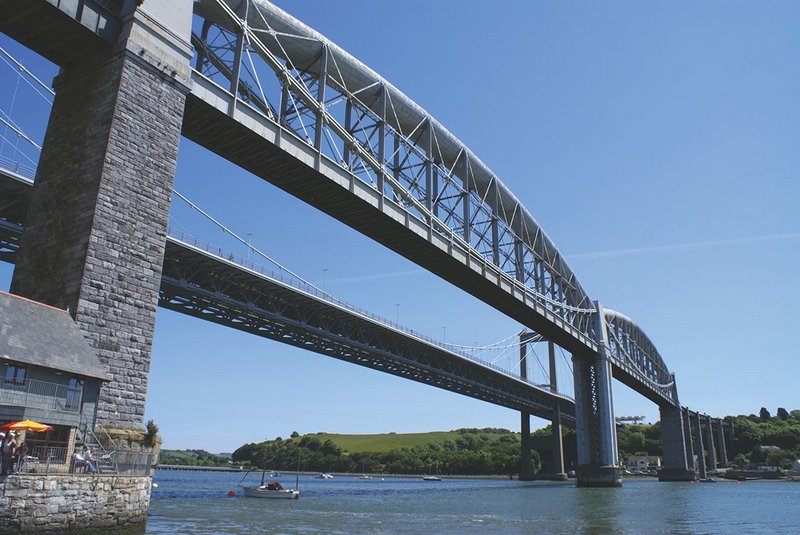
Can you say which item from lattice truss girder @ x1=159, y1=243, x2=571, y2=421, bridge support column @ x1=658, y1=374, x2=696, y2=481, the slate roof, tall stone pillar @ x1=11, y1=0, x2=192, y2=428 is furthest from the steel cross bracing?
bridge support column @ x1=658, y1=374, x2=696, y2=481

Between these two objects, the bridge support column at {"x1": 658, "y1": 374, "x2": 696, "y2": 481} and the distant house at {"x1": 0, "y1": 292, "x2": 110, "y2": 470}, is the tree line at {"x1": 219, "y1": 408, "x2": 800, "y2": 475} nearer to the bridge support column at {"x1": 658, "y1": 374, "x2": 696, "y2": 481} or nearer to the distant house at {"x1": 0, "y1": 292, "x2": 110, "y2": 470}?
the bridge support column at {"x1": 658, "y1": 374, "x2": 696, "y2": 481}

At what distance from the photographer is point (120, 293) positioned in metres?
23.0

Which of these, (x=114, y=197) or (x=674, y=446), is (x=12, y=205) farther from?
(x=674, y=446)

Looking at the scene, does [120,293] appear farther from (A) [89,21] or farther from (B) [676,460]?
(B) [676,460]

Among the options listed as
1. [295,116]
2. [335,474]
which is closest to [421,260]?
[295,116]

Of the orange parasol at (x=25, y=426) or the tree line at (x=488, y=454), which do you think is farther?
the tree line at (x=488, y=454)

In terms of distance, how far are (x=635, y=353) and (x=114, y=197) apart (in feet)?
369

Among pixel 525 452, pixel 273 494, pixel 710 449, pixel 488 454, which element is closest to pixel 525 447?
pixel 525 452

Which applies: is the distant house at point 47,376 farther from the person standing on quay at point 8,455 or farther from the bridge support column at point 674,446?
the bridge support column at point 674,446

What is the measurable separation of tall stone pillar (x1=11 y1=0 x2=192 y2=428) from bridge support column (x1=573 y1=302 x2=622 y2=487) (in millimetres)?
66999

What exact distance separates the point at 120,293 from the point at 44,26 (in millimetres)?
11011

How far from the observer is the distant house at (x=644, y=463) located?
558 ft

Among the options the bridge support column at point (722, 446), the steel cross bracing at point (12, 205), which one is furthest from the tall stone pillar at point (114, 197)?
the bridge support column at point (722, 446)

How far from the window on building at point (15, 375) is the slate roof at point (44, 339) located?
42 centimetres
